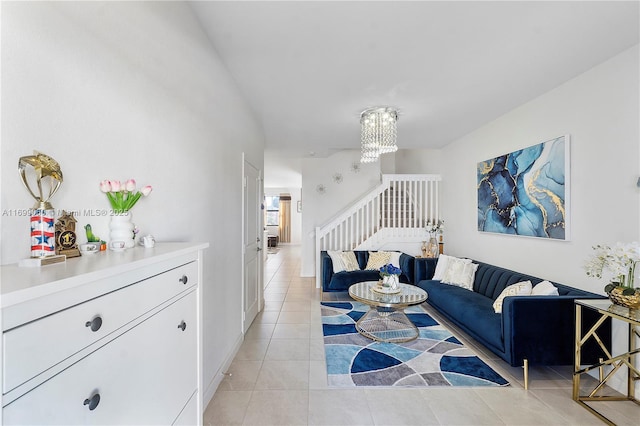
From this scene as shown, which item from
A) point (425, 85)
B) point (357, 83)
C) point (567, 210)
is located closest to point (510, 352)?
point (567, 210)

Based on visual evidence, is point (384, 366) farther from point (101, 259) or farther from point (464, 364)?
point (101, 259)

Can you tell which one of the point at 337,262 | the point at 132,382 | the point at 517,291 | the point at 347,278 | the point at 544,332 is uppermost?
the point at 132,382

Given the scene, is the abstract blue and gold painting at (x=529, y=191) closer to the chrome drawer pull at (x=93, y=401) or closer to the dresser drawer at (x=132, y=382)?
the dresser drawer at (x=132, y=382)

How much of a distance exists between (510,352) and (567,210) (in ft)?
4.92

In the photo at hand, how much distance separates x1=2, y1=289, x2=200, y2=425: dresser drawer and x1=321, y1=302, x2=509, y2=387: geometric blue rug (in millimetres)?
1607

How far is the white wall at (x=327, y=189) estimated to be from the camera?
676cm

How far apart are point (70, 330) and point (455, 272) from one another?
428 centimetres

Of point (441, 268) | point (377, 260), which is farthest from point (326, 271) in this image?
point (441, 268)

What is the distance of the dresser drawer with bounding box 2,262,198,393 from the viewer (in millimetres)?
543

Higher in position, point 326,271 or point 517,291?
point 517,291

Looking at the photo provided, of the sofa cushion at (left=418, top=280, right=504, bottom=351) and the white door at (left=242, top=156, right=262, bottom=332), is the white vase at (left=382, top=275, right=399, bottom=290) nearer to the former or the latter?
the sofa cushion at (left=418, top=280, right=504, bottom=351)

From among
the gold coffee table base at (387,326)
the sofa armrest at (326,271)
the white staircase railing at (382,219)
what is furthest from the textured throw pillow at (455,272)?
the sofa armrest at (326,271)

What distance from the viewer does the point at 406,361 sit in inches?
112

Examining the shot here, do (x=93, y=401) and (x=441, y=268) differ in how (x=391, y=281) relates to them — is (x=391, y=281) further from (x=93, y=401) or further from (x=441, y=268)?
(x=93, y=401)
